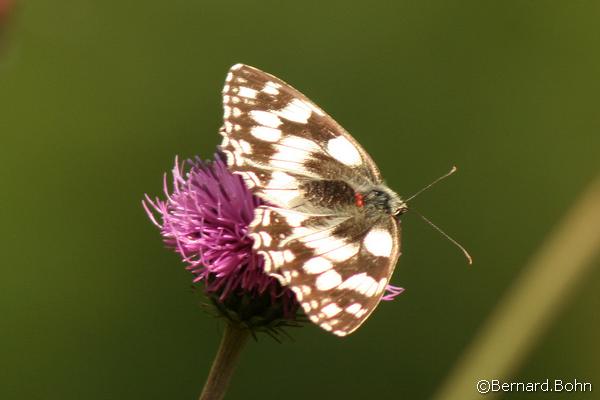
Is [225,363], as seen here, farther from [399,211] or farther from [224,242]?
[399,211]

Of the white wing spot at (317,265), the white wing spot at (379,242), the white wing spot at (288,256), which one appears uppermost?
the white wing spot at (379,242)

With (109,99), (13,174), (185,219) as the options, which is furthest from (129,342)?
(185,219)

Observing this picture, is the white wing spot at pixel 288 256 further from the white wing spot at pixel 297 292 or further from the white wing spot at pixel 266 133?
the white wing spot at pixel 266 133

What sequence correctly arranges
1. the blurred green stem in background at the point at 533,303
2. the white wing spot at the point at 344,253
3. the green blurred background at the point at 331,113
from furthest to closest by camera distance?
the green blurred background at the point at 331,113, the blurred green stem in background at the point at 533,303, the white wing spot at the point at 344,253

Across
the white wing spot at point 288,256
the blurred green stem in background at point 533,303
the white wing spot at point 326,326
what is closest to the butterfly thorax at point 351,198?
the white wing spot at point 288,256

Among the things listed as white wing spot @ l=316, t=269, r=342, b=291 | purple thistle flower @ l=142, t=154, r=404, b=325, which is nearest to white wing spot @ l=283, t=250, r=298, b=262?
white wing spot @ l=316, t=269, r=342, b=291
